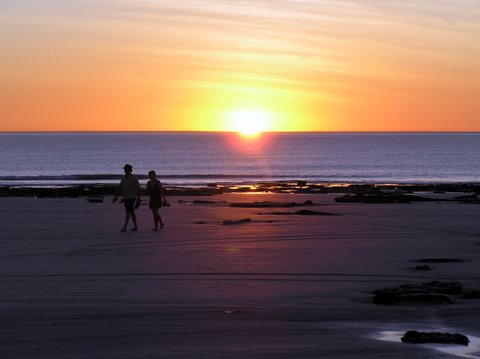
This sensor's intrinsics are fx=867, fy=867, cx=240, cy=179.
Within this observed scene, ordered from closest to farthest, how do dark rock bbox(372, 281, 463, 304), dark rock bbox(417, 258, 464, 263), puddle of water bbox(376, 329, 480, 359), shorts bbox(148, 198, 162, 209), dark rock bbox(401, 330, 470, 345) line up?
puddle of water bbox(376, 329, 480, 359), dark rock bbox(401, 330, 470, 345), dark rock bbox(372, 281, 463, 304), dark rock bbox(417, 258, 464, 263), shorts bbox(148, 198, 162, 209)

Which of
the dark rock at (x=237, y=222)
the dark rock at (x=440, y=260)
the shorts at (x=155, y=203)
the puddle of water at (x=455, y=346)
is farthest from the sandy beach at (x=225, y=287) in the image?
Result: the shorts at (x=155, y=203)

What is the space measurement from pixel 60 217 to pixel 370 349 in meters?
18.6

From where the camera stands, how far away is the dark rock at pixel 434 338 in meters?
8.43

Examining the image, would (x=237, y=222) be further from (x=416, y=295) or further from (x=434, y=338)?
(x=434, y=338)

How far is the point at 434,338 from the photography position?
27.9 feet

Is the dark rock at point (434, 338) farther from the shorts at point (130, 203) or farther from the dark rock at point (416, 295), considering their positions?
the shorts at point (130, 203)

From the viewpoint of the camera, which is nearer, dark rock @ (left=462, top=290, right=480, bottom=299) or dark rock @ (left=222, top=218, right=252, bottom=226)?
dark rock @ (left=462, top=290, right=480, bottom=299)

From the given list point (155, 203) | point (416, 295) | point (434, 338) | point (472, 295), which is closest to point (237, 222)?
point (155, 203)

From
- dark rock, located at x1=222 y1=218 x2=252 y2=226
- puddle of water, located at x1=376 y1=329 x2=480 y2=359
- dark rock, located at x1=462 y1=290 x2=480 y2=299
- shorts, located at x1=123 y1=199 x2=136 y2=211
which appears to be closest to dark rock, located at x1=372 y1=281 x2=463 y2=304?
dark rock, located at x1=462 y1=290 x2=480 y2=299

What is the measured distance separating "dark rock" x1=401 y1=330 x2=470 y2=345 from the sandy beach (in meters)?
0.14

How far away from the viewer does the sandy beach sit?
27.7 feet

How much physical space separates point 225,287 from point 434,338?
397 centimetres

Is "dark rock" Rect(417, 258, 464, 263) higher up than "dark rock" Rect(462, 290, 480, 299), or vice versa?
"dark rock" Rect(417, 258, 464, 263)

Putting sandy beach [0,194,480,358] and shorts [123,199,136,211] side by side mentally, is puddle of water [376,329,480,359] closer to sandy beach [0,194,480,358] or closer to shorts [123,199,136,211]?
sandy beach [0,194,480,358]
